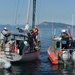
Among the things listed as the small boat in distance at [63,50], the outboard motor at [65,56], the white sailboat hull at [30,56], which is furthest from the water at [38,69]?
the outboard motor at [65,56]

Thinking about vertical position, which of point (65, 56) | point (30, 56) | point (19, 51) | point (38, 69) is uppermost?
point (19, 51)

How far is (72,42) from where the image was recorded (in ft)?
113

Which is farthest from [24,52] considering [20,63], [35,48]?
[35,48]

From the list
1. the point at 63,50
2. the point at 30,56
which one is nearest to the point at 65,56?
the point at 63,50

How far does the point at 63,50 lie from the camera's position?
108ft

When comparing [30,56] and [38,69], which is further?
[30,56]

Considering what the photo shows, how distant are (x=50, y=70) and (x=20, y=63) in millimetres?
4263

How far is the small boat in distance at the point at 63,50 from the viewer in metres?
32.2

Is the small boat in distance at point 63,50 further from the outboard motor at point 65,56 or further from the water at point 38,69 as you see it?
the water at point 38,69

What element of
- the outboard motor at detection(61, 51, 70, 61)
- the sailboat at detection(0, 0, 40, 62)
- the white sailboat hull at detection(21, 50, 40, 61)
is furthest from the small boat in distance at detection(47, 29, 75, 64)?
the sailboat at detection(0, 0, 40, 62)

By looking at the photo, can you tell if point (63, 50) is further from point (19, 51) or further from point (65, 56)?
point (19, 51)

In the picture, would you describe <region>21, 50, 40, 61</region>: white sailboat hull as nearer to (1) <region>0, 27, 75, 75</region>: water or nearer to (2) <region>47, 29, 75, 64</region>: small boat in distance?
(1) <region>0, 27, 75, 75</region>: water

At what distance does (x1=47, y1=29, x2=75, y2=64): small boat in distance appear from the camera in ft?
106

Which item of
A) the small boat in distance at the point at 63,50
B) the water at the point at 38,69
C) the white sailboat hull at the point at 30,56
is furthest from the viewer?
the white sailboat hull at the point at 30,56
